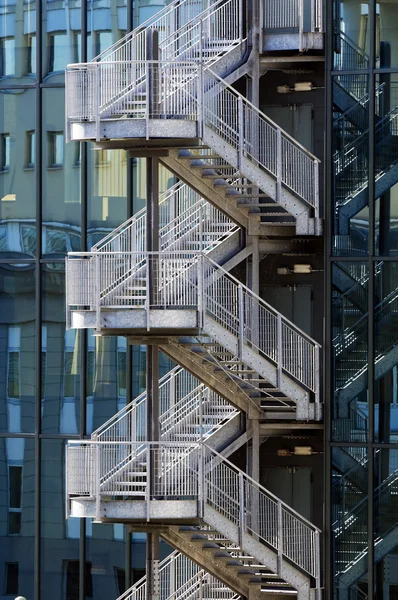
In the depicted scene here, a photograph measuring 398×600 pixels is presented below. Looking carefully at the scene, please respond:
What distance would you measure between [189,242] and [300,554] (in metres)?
5.81

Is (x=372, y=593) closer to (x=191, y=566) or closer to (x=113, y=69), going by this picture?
(x=191, y=566)

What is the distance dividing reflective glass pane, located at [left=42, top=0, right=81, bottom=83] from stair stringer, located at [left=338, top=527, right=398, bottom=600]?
1065 centimetres

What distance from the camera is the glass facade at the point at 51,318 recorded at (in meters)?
37.3

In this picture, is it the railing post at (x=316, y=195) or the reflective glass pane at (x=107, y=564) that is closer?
the railing post at (x=316, y=195)

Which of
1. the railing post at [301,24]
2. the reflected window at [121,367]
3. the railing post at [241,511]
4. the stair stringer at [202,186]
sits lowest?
the railing post at [241,511]

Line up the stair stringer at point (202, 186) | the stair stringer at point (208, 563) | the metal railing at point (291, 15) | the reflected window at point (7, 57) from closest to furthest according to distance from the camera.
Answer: the stair stringer at point (208, 563)
the stair stringer at point (202, 186)
the metal railing at point (291, 15)
the reflected window at point (7, 57)

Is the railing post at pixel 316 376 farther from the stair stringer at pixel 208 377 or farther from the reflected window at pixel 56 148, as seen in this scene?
the reflected window at pixel 56 148

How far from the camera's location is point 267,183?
3450 cm

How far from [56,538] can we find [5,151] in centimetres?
741

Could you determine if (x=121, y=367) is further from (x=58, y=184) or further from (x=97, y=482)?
(x=97, y=482)

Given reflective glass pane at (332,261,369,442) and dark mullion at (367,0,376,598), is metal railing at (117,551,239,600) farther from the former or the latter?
reflective glass pane at (332,261,369,442)

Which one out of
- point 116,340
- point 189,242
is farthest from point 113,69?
point 116,340

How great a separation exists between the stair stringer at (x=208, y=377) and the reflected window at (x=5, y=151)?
6.04 m

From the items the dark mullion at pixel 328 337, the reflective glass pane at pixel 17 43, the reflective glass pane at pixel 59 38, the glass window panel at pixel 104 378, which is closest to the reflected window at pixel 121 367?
the glass window panel at pixel 104 378
